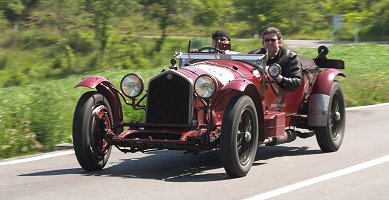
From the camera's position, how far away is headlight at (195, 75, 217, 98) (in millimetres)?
8312

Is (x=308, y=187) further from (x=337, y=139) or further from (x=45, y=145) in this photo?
(x=45, y=145)

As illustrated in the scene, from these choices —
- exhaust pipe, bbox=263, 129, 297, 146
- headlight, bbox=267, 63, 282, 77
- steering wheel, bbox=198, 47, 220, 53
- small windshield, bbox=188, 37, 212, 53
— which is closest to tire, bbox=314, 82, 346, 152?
exhaust pipe, bbox=263, 129, 297, 146

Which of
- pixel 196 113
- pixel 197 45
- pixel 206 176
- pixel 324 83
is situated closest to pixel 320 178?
pixel 206 176

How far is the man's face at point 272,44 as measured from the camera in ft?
32.8

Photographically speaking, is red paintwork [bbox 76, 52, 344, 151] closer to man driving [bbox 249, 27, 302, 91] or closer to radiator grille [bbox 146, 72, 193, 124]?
radiator grille [bbox 146, 72, 193, 124]

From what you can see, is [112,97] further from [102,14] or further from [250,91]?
[102,14]

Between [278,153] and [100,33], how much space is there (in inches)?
1087

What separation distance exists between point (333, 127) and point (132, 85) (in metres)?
3.12

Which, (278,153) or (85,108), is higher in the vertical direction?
(85,108)

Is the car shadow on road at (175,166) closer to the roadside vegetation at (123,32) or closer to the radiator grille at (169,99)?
the radiator grille at (169,99)

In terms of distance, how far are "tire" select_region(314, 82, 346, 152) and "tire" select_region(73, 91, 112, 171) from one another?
2864 mm

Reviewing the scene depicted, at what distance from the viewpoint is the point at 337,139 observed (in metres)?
10.5

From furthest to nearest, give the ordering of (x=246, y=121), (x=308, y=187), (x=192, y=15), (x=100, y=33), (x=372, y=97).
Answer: (x=192, y=15) → (x=100, y=33) → (x=372, y=97) → (x=246, y=121) → (x=308, y=187)

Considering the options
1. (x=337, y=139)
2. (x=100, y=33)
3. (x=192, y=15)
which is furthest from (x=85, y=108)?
(x=192, y=15)
